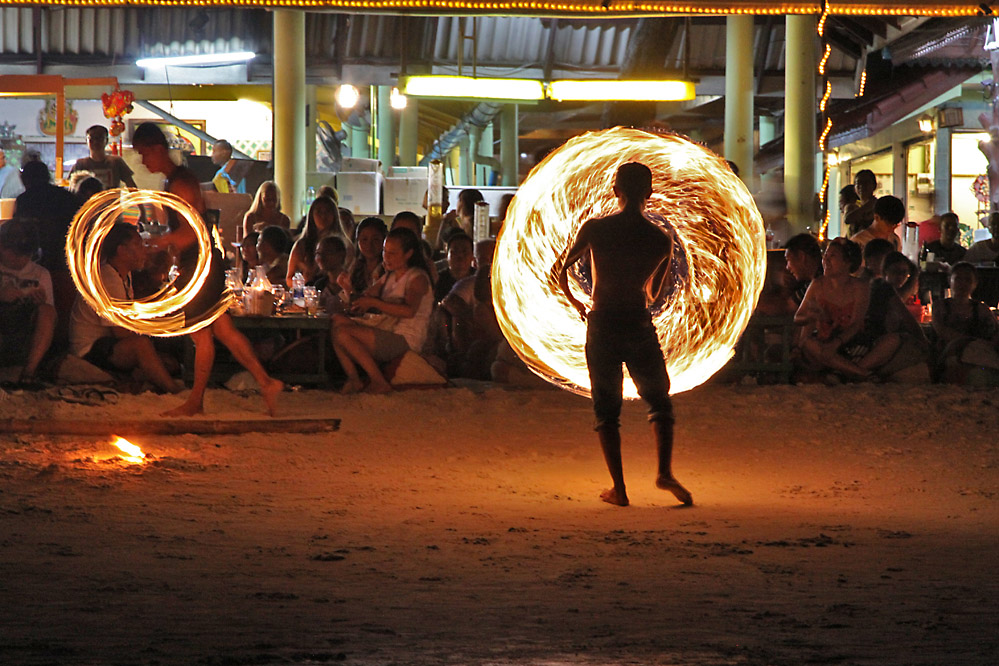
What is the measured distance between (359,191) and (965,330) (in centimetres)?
892

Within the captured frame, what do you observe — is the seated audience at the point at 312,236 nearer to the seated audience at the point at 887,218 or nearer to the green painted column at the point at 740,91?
the seated audience at the point at 887,218

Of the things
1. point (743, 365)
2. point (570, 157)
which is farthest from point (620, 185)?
point (743, 365)

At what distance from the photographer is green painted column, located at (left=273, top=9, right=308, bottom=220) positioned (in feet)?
55.8

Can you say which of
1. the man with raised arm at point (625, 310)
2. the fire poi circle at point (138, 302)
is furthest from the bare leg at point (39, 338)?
the man with raised arm at point (625, 310)

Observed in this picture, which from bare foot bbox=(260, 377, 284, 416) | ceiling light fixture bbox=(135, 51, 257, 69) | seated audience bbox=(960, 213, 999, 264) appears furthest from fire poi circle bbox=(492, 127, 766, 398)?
ceiling light fixture bbox=(135, 51, 257, 69)

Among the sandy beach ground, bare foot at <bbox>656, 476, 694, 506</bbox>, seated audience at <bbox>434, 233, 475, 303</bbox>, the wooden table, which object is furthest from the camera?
seated audience at <bbox>434, 233, 475, 303</bbox>

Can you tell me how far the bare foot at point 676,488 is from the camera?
662 cm

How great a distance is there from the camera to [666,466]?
6746 millimetres

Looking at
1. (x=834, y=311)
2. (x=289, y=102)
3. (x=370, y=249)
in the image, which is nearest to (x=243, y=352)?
(x=370, y=249)

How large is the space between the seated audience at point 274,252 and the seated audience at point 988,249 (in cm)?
765

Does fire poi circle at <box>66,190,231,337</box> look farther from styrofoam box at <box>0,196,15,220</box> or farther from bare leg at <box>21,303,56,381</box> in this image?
styrofoam box at <box>0,196,15,220</box>

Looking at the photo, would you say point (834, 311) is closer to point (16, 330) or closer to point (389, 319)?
point (389, 319)

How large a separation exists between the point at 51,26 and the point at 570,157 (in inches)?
543

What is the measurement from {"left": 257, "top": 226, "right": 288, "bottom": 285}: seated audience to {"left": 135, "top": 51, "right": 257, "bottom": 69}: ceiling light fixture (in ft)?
26.4
